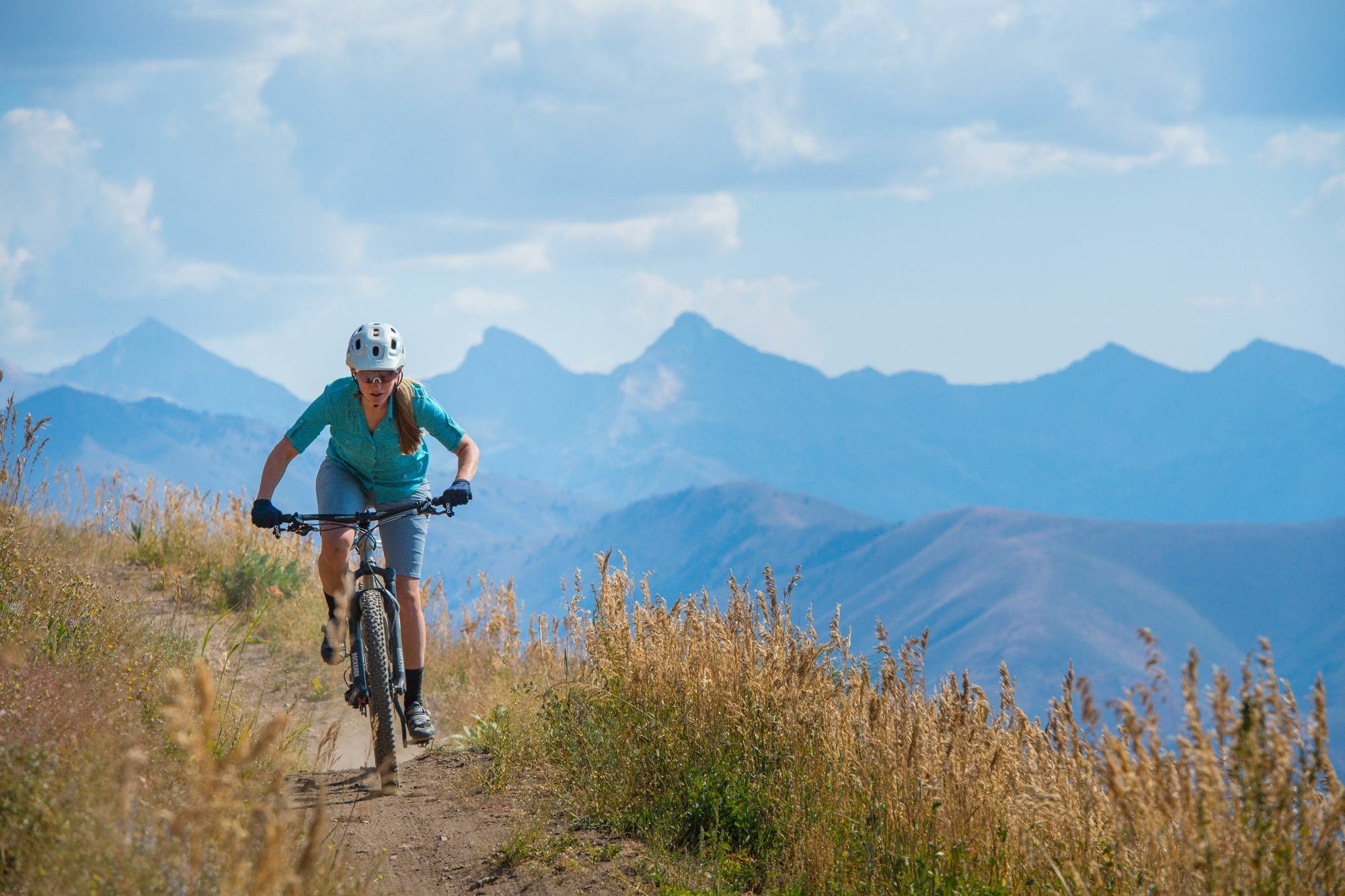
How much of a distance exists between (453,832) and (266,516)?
5.57 feet

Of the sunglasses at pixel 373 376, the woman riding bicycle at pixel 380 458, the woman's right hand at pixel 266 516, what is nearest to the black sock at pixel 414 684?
the woman riding bicycle at pixel 380 458

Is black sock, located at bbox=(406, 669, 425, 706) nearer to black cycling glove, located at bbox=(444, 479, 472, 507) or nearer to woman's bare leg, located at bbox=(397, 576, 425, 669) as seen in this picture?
woman's bare leg, located at bbox=(397, 576, 425, 669)

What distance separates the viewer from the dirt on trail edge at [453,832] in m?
4.49

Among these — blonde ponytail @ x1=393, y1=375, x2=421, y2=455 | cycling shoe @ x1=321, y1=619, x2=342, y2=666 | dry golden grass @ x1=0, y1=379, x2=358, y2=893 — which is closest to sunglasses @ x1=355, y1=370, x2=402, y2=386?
blonde ponytail @ x1=393, y1=375, x2=421, y2=455

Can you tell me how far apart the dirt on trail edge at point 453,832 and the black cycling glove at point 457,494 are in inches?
45.0

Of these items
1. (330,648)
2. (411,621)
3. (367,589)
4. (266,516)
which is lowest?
(330,648)

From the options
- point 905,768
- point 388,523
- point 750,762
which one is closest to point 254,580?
point 388,523

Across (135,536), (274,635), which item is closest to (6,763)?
(274,635)

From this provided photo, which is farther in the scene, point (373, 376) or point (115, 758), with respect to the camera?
point (373, 376)

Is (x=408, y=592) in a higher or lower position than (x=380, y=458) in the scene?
lower

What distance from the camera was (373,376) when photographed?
5.63m

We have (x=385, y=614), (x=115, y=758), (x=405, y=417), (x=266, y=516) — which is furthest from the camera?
(x=405, y=417)

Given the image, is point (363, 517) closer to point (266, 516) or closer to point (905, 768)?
point (266, 516)

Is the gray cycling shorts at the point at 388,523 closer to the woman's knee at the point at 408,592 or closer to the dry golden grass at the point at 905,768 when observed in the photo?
the woman's knee at the point at 408,592
